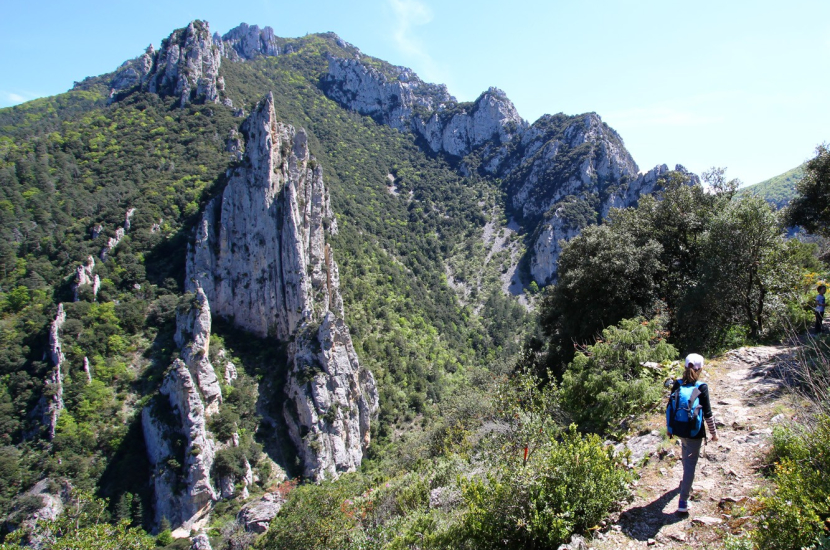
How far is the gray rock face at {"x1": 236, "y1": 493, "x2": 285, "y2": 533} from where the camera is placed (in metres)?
23.5

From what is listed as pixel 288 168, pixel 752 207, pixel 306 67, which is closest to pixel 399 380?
pixel 288 168

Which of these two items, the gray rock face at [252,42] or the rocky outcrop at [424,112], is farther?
the gray rock face at [252,42]

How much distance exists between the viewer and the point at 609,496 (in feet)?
17.1

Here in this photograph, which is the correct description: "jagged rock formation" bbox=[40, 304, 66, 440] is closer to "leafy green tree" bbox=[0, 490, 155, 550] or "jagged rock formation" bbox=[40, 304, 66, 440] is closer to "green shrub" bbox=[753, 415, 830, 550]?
"leafy green tree" bbox=[0, 490, 155, 550]

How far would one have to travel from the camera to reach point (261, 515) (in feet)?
80.8

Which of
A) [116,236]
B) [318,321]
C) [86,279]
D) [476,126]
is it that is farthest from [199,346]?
[476,126]

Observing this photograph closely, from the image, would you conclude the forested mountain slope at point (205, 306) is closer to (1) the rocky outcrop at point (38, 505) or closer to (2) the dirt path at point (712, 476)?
(1) the rocky outcrop at point (38, 505)

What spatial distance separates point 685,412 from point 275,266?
185 feet

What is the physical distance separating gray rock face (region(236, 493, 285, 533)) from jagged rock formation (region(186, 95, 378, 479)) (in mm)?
20166

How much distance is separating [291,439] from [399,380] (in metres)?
22.1

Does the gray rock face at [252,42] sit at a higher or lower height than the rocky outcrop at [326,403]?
higher

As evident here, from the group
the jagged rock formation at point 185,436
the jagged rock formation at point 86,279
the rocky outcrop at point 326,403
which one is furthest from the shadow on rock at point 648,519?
the jagged rock formation at point 86,279

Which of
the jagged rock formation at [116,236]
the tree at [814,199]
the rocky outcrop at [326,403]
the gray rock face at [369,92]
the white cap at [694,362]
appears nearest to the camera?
the white cap at [694,362]

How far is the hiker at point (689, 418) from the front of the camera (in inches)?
197
